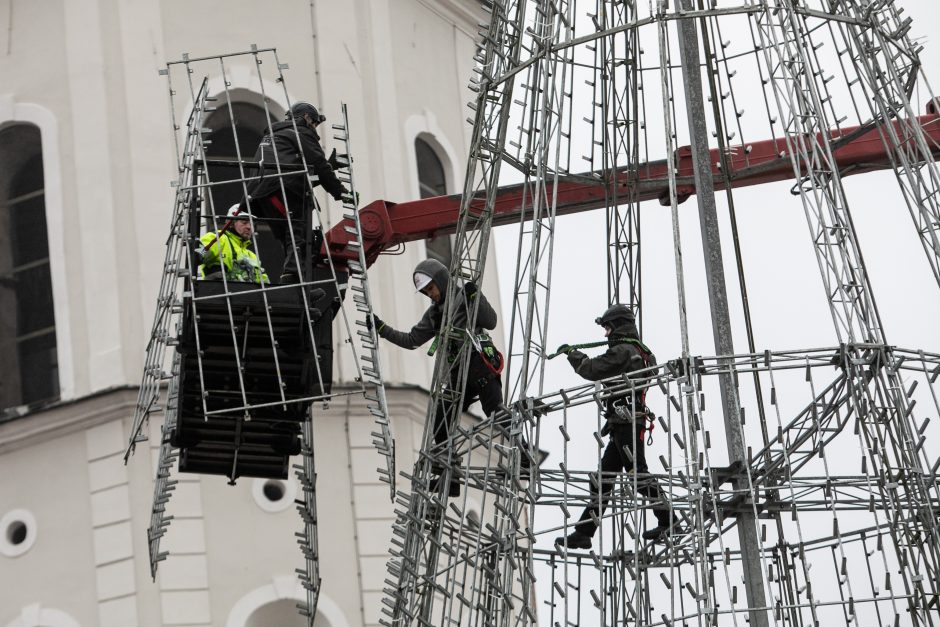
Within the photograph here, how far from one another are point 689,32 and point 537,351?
2.75 metres

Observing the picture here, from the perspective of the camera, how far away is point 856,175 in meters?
19.0

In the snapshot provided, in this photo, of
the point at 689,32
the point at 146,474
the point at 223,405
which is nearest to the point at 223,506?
the point at 146,474

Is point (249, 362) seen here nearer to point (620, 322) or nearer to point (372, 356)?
point (372, 356)

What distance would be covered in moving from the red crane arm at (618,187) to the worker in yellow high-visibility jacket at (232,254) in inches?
47.9

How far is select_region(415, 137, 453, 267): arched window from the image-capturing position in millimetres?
30516

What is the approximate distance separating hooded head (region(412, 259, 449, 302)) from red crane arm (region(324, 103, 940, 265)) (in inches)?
28.9

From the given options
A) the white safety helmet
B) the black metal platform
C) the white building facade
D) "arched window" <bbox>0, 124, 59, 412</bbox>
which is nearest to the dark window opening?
the white building facade

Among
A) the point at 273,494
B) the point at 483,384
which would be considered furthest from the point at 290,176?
the point at 273,494

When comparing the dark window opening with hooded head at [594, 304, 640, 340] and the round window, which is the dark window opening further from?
hooded head at [594, 304, 640, 340]

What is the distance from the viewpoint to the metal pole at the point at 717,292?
45.9 ft

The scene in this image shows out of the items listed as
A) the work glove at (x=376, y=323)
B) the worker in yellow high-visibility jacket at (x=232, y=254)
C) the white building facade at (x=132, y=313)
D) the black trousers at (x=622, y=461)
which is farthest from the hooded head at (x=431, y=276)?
the white building facade at (x=132, y=313)

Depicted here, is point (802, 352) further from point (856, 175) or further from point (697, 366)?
point (856, 175)

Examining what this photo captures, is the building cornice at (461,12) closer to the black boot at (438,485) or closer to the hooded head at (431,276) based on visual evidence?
the hooded head at (431,276)

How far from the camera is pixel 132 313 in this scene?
27.7m
